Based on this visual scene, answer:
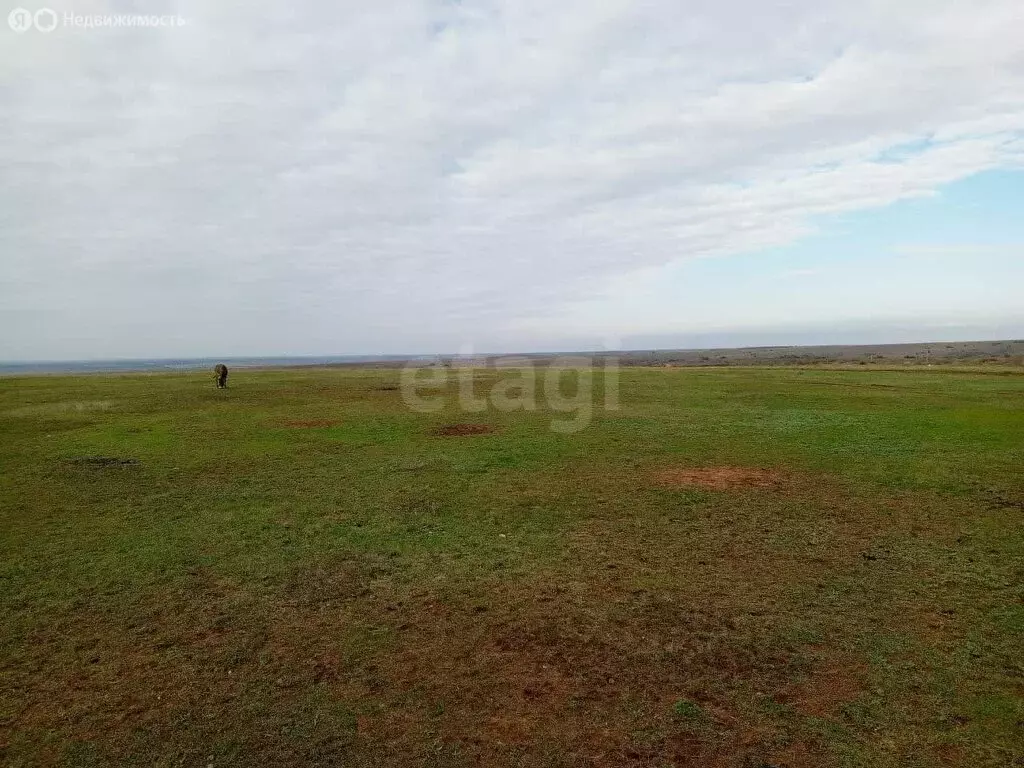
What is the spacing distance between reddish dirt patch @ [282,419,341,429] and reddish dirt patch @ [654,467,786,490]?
12278 millimetres

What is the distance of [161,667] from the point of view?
18.7 ft

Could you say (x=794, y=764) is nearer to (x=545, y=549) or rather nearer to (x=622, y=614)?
(x=622, y=614)

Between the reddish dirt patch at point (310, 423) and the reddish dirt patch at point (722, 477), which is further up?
the reddish dirt patch at point (310, 423)

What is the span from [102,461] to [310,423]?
713 cm

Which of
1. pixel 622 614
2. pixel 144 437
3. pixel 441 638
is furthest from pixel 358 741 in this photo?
pixel 144 437

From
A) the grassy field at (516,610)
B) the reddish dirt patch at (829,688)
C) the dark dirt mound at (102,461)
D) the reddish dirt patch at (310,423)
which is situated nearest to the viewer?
the grassy field at (516,610)

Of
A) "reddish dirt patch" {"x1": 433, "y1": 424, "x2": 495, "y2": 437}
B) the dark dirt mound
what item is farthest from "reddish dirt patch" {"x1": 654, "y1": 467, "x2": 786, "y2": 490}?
the dark dirt mound

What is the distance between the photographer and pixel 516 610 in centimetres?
682

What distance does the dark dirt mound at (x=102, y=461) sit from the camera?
14.3 m

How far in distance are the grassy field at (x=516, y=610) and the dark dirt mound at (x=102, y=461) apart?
163 mm

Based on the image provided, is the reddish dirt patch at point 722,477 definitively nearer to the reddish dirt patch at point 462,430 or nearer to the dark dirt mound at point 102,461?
the reddish dirt patch at point 462,430

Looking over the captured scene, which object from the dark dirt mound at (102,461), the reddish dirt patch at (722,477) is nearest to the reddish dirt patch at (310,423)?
the dark dirt mound at (102,461)

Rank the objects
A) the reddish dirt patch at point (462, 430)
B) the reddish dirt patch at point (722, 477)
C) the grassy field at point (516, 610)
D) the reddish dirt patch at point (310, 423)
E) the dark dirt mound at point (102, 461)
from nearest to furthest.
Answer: the grassy field at point (516, 610)
the reddish dirt patch at point (722, 477)
the dark dirt mound at point (102, 461)
the reddish dirt patch at point (462, 430)
the reddish dirt patch at point (310, 423)

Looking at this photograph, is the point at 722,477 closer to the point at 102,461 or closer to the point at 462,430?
the point at 462,430
